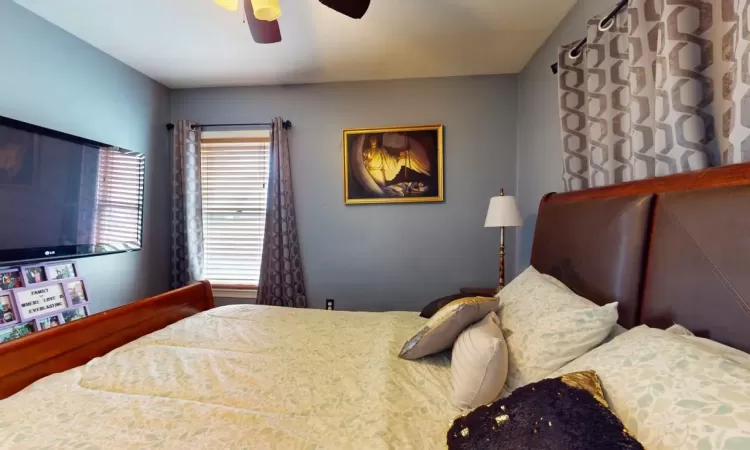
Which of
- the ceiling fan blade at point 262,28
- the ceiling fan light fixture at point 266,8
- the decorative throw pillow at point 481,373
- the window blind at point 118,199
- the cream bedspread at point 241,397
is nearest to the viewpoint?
the cream bedspread at point 241,397

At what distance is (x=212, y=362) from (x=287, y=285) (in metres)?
1.67

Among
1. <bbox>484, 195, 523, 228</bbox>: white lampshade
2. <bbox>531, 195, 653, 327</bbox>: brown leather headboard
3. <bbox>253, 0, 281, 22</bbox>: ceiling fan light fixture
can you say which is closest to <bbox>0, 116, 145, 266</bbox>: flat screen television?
<bbox>253, 0, 281, 22</bbox>: ceiling fan light fixture

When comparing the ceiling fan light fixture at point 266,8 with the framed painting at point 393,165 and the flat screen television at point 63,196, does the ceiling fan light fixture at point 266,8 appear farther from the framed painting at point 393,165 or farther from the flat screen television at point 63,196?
the framed painting at point 393,165

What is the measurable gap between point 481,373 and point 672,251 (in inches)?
25.6

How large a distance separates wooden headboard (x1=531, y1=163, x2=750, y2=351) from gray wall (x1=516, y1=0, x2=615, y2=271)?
95 centimetres

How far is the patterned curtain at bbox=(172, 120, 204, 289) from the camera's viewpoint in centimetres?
306

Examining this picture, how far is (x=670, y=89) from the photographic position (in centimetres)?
104

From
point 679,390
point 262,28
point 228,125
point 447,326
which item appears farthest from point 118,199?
point 679,390

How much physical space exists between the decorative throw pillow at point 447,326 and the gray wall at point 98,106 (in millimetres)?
2422

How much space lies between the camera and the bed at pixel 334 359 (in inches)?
33.4

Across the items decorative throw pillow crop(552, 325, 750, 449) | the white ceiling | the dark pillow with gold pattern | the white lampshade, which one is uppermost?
the white ceiling

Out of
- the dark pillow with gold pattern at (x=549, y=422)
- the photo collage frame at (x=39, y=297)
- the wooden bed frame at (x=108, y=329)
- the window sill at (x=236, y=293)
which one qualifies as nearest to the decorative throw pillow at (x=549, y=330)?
the dark pillow with gold pattern at (x=549, y=422)

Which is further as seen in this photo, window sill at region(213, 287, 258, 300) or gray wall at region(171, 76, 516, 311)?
window sill at region(213, 287, 258, 300)

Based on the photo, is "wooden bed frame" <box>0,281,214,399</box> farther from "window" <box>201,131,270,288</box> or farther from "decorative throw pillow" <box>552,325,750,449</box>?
"decorative throw pillow" <box>552,325,750,449</box>
